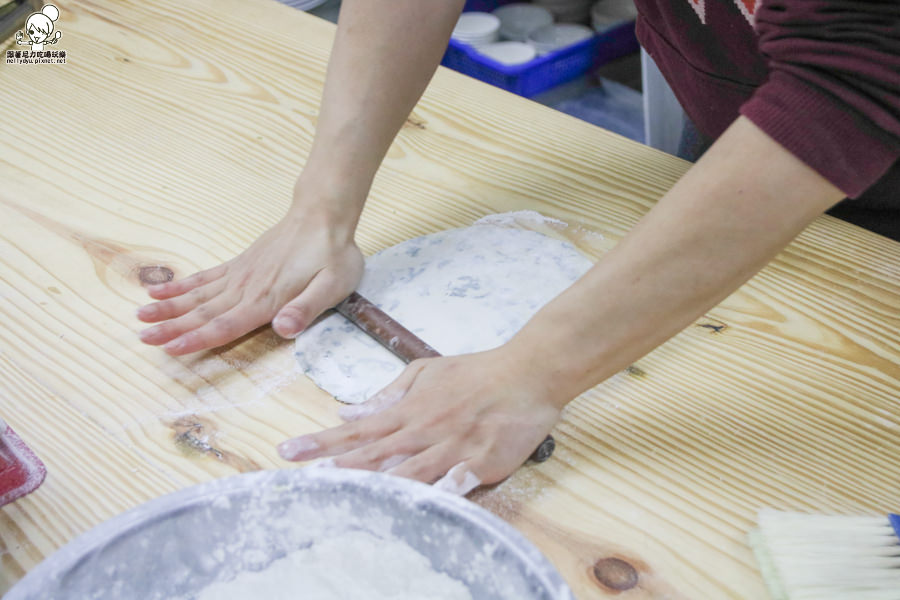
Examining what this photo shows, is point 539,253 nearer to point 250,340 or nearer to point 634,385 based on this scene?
point 634,385

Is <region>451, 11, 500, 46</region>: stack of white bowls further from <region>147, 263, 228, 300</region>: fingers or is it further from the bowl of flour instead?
the bowl of flour

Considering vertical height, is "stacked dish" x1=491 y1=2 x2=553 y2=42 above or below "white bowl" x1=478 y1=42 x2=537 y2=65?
above

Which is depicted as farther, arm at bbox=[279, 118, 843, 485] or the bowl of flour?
arm at bbox=[279, 118, 843, 485]

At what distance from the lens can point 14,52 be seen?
146 centimetres

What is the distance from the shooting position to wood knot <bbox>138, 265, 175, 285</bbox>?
0.97 metres

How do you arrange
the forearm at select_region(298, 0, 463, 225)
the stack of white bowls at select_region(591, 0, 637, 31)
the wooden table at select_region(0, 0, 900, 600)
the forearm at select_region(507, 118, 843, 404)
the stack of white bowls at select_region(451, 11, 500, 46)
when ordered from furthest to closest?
the stack of white bowls at select_region(591, 0, 637, 31)
the stack of white bowls at select_region(451, 11, 500, 46)
the forearm at select_region(298, 0, 463, 225)
the wooden table at select_region(0, 0, 900, 600)
the forearm at select_region(507, 118, 843, 404)

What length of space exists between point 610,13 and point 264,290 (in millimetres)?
2083

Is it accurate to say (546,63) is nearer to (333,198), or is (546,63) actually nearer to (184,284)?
(333,198)

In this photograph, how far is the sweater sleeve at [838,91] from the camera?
1.84 feet

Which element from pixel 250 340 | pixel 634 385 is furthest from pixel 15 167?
pixel 634 385

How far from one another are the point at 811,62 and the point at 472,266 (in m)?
0.50

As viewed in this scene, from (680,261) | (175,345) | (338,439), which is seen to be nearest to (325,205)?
(175,345)

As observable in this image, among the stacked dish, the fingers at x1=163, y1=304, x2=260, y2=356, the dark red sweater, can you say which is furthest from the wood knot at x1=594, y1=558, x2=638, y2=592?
the stacked dish

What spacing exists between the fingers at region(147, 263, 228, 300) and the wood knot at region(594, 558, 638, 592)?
57cm
